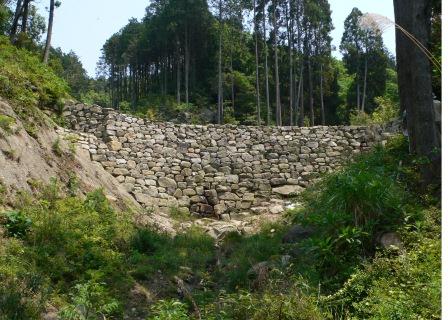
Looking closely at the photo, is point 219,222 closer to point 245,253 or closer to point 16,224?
point 245,253

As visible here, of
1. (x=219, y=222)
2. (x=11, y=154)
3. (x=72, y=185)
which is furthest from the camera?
(x=219, y=222)

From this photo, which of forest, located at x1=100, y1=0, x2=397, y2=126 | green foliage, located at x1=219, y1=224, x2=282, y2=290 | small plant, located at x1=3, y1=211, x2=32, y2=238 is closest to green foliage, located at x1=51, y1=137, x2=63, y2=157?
small plant, located at x1=3, y1=211, x2=32, y2=238

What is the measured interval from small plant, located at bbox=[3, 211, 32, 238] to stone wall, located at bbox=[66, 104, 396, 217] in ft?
17.4

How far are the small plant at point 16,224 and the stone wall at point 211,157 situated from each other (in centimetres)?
530

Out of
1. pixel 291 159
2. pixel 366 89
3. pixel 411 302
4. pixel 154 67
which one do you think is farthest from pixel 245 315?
pixel 154 67

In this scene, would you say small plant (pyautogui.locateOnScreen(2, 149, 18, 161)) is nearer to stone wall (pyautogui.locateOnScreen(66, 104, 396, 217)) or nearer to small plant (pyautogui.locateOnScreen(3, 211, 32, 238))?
small plant (pyautogui.locateOnScreen(3, 211, 32, 238))

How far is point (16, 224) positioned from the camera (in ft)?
21.6

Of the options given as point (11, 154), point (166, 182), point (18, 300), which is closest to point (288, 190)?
point (166, 182)

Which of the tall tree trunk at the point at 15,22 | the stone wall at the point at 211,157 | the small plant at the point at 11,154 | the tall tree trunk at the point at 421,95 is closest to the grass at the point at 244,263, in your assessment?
the tall tree trunk at the point at 421,95

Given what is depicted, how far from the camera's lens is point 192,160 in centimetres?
1356

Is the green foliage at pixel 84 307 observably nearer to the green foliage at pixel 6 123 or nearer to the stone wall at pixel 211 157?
the green foliage at pixel 6 123

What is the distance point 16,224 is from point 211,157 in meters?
7.68

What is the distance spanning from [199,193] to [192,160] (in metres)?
1.14
